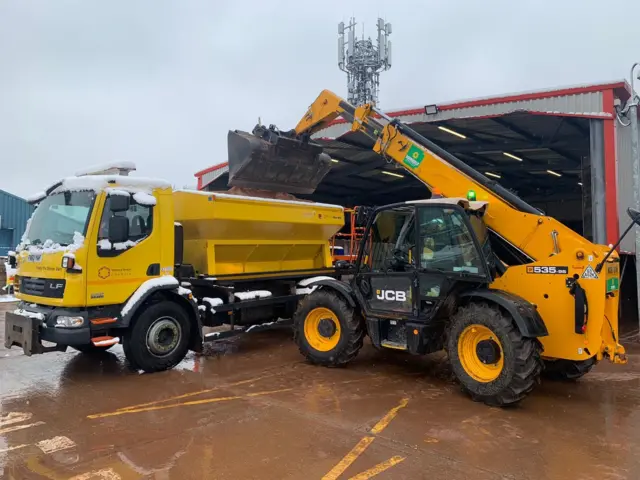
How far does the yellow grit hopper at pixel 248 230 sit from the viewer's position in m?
7.67

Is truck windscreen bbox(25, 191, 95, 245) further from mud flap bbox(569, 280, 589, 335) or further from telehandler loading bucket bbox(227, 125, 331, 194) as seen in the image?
mud flap bbox(569, 280, 589, 335)

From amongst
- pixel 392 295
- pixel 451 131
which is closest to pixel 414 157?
pixel 392 295

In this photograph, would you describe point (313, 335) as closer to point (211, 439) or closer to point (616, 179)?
point (211, 439)

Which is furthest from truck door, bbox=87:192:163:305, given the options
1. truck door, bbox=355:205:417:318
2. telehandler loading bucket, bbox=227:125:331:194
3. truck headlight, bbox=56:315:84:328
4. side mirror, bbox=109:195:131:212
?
truck door, bbox=355:205:417:318

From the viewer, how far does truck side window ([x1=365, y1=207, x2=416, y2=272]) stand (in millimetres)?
6266

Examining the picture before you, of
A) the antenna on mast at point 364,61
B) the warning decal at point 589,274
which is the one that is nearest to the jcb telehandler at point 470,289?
the warning decal at point 589,274

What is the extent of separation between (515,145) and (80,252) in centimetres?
1197

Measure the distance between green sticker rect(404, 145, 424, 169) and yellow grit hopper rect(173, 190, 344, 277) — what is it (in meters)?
2.38

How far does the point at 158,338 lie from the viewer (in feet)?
22.3

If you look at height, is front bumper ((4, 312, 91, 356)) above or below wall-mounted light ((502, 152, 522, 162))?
below

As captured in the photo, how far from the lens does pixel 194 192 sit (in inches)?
304

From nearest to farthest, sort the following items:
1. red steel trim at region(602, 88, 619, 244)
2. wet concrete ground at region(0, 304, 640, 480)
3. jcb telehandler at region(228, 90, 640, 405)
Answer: wet concrete ground at region(0, 304, 640, 480), jcb telehandler at region(228, 90, 640, 405), red steel trim at region(602, 88, 619, 244)

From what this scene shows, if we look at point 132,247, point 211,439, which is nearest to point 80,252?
point 132,247

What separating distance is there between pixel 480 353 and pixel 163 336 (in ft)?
13.9
